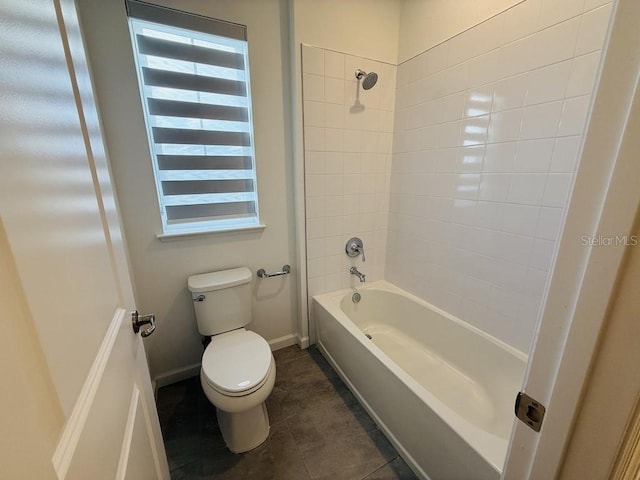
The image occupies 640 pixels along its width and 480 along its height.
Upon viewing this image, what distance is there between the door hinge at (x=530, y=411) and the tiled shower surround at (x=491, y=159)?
1.04m

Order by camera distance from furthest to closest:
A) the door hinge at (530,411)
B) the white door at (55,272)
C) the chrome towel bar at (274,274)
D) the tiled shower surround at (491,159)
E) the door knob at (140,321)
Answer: the chrome towel bar at (274,274) → the tiled shower surround at (491,159) → the door knob at (140,321) → the door hinge at (530,411) → the white door at (55,272)

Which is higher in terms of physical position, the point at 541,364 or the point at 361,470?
the point at 541,364

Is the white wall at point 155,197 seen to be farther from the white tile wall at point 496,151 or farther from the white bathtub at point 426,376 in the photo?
the white bathtub at point 426,376

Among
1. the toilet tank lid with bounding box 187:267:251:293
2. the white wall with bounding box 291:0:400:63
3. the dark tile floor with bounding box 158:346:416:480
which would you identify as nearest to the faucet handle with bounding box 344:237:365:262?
the toilet tank lid with bounding box 187:267:251:293

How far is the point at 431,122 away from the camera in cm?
170

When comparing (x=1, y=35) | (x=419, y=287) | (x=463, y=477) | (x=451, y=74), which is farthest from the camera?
(x=419, y=287)

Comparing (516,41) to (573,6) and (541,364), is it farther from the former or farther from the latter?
(541,364)

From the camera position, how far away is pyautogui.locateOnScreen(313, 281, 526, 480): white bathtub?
1021 mm

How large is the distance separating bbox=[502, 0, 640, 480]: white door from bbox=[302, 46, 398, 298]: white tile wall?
1534 millimetres

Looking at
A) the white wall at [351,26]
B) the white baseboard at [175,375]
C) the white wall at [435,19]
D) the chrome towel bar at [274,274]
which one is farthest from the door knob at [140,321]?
the white wall at [435,19]

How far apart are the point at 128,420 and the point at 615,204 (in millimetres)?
984

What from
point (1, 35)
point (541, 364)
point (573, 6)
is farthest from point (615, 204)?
point (573, 6)

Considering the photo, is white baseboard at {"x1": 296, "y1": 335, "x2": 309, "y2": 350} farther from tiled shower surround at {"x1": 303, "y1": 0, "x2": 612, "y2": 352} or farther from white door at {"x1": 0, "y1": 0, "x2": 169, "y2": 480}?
white door at {"x1": 0, "y1": 0, "x2": 169, "y2": 480}

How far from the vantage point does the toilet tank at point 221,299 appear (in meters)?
1.54
